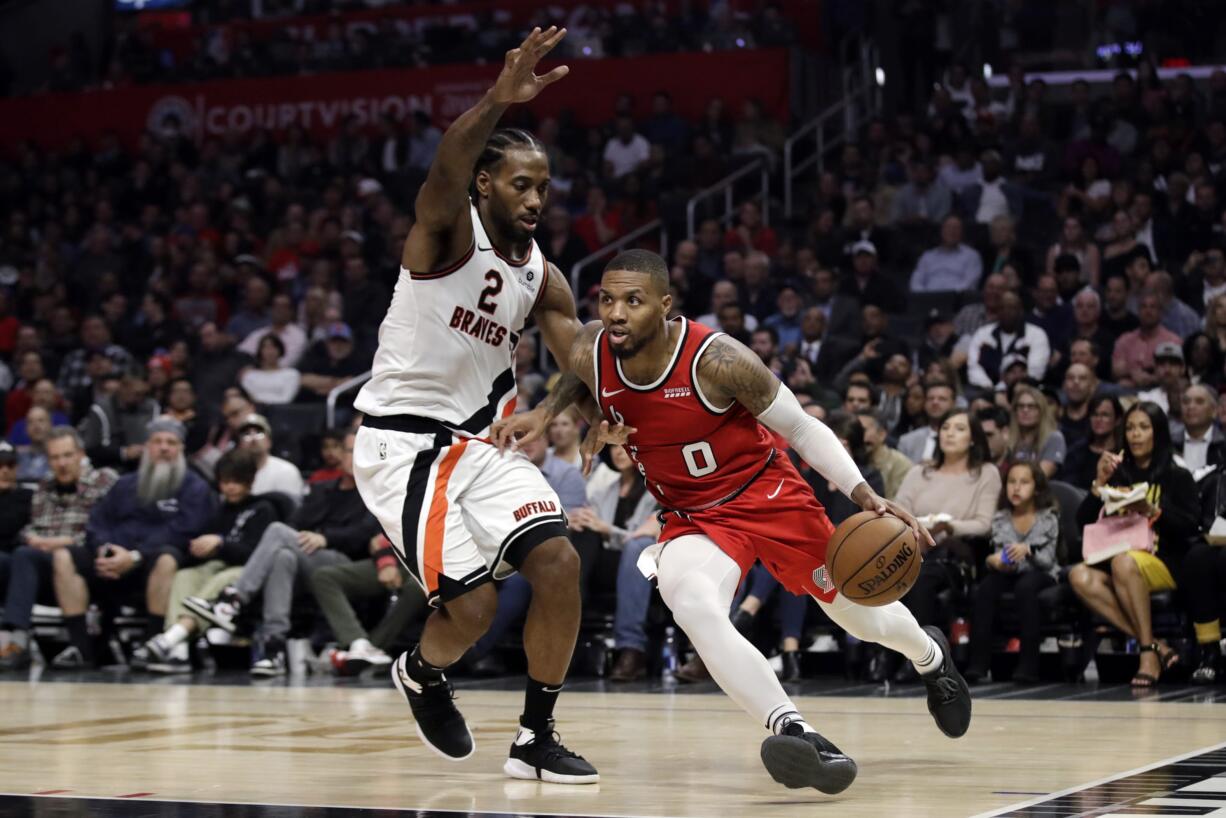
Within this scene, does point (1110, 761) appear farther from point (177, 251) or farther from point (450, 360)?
point (177, 251)

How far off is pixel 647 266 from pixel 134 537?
646cm

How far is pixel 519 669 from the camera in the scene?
33.6 ft

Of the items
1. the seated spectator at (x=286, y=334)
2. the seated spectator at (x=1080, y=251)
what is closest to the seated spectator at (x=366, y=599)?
the seated spectator at (x=286, y=334)

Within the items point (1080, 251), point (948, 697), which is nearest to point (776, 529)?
point (948, 697)

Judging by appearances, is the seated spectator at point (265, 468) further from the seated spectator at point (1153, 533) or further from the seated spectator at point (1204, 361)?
the seated spectator at point (1204, 361)

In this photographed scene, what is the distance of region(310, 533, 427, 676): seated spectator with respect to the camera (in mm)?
9906

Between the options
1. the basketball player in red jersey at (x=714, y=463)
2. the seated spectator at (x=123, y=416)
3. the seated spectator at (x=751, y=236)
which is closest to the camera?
the basketball player in red jersey at (x=714, y=463)

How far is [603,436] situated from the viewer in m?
5.46

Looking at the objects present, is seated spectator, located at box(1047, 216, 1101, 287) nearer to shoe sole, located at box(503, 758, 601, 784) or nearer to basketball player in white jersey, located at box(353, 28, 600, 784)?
basketball player in white jersey, located at box(353, 28, 600, 784)

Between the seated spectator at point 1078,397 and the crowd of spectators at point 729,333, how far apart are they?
0.7 inches

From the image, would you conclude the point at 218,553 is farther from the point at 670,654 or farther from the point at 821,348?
the point at 821,348

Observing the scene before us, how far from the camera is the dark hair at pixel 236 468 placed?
10.7 meters

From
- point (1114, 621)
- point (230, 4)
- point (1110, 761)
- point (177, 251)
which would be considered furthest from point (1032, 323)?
point (230, 4)

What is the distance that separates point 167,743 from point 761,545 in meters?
2.46
